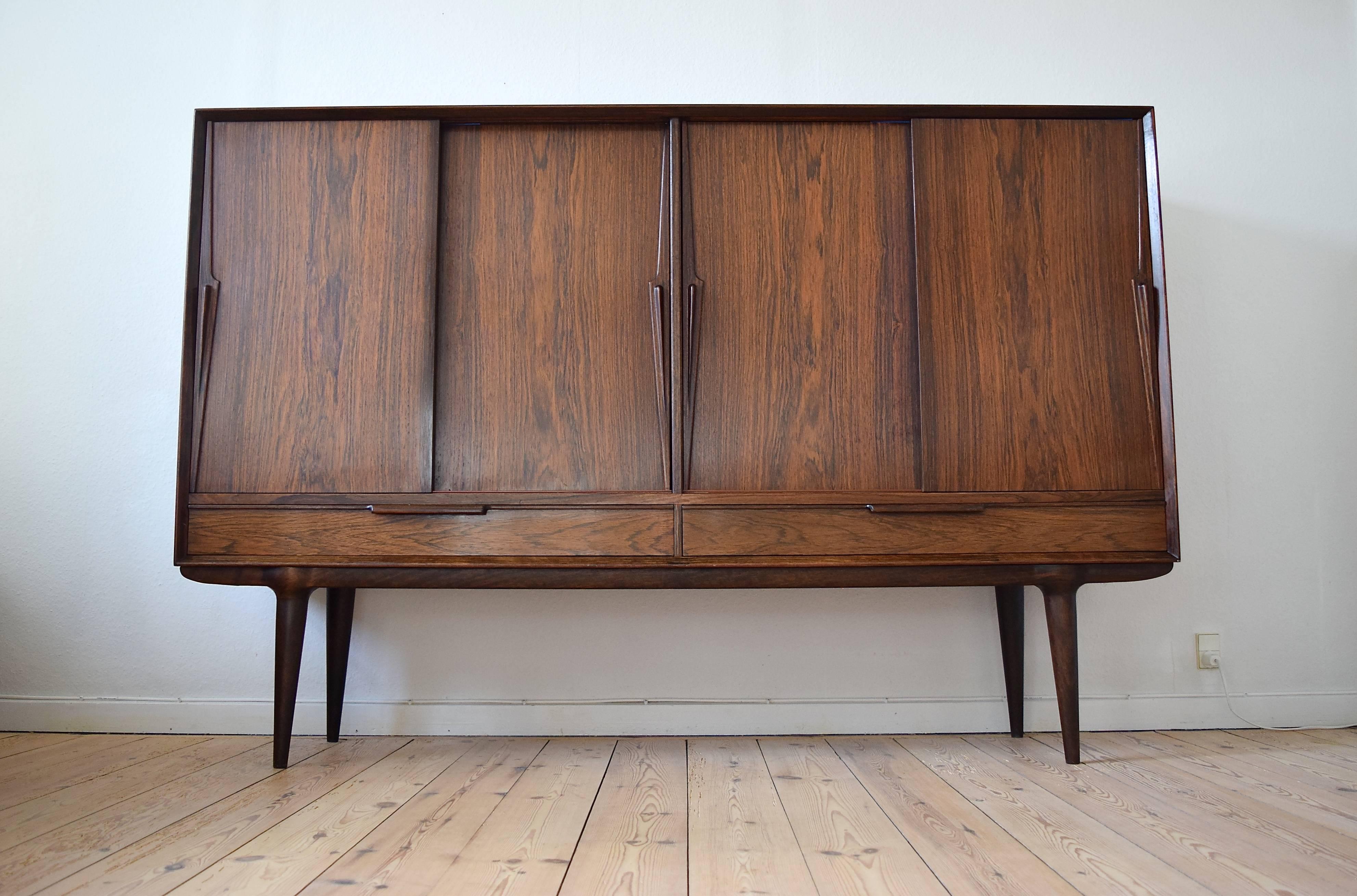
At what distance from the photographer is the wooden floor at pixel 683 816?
1.05 meters

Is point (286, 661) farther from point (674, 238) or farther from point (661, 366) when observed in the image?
point (674, 238)

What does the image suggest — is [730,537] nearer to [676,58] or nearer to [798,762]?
[798,762]

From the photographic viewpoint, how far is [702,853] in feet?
3.73

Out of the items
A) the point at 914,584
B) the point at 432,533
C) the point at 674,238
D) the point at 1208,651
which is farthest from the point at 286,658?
the point at 1208,651

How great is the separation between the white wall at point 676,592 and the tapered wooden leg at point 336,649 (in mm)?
97

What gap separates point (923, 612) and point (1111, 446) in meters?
0.63

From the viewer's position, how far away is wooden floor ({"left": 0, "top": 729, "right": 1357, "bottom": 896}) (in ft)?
3.45

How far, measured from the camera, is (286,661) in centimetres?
161

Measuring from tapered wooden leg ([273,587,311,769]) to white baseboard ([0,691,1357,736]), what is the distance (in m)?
0.35

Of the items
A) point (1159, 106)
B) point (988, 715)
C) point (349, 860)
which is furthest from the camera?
point (1159, 106)

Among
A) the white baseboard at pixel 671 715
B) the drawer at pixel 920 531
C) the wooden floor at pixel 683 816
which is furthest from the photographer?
the white baseboard at pixel 671 715

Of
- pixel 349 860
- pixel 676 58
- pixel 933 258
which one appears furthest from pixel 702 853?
pixel 676 58

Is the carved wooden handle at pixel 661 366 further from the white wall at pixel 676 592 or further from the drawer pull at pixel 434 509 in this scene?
the white wall at pixel 676 592

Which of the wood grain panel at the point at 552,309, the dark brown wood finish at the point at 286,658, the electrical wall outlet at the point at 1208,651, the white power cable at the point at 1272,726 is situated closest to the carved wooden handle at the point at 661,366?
the wood grain panel at the point at 552,309
